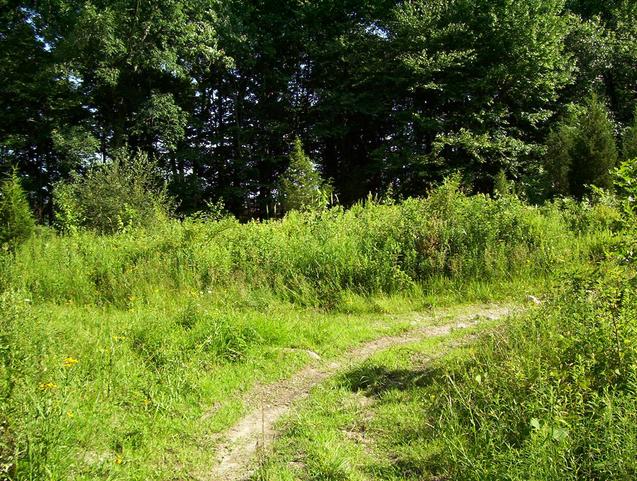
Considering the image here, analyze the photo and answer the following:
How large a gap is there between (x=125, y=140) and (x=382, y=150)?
14.7 m

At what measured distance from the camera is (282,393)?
448cm

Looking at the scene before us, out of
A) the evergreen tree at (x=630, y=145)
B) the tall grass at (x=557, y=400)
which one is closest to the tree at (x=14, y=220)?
the tall grass at (x=557, y=400)

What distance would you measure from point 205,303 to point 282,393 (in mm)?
2759

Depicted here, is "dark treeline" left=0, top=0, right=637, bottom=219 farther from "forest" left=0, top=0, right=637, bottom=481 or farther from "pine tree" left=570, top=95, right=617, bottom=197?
"forest" left=0, top=0, right=637, bottom=481

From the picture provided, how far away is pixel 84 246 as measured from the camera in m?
9.20

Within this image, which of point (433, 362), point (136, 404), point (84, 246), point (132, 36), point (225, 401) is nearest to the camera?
point (136, 404)

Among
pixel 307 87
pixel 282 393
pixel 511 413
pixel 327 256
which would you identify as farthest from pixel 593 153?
pixel 511 413

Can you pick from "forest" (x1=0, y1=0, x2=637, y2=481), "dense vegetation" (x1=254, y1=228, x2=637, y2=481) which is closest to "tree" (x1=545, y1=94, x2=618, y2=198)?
"forest" (x1=0, y1=0, x2=637, y2=481)

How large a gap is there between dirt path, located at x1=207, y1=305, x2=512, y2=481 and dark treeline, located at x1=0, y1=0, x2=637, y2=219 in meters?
16.9

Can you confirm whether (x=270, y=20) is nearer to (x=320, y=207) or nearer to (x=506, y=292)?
(x=320, y=207)

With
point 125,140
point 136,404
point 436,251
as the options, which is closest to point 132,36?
point 125,140

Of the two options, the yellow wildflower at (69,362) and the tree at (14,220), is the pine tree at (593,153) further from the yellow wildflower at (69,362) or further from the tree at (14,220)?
the yellow wildflower at (69,362)

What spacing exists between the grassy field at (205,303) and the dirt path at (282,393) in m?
0.13

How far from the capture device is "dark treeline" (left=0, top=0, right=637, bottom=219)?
24219 mm
